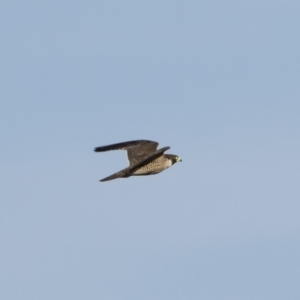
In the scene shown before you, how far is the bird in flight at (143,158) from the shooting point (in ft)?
81.4

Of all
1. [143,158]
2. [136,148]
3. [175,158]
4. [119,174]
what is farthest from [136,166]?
[136,148]

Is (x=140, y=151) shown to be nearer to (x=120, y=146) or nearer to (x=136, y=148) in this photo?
(x=136, y=148)

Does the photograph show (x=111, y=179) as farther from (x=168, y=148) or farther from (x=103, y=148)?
(x=103, y=148)

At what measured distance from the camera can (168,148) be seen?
25.1 meters

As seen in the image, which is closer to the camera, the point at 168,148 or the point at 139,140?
the point at 168,148

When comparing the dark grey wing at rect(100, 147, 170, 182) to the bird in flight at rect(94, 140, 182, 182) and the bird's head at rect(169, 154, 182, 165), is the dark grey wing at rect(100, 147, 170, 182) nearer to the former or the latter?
the bird in flight at rect(94, 140, 182, 182)

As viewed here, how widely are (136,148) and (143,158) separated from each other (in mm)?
1253

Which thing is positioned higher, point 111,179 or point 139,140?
point 139,140

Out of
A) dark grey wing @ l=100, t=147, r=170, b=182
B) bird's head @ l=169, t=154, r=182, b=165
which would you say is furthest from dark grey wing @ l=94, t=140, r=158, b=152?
dark grey wing @ l=100, t=147, r=170, b=182

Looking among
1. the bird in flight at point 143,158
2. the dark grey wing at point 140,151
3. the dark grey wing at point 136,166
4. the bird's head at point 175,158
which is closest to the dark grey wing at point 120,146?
the bird in flight at point 143,158

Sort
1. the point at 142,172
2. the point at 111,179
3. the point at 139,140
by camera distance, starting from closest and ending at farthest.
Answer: the point at 111,179 → the point at 142,172 → the point at 139,140

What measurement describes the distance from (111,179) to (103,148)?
4222 mm

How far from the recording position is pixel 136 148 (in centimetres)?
2728

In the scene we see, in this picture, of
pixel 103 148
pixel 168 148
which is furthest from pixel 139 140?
pixel 168 148
